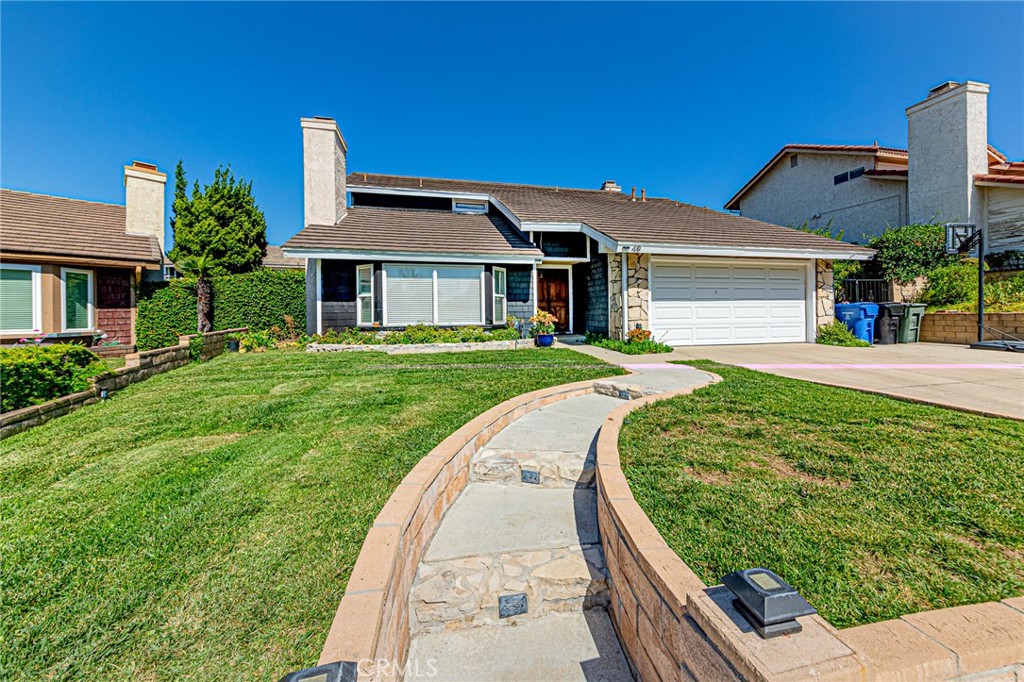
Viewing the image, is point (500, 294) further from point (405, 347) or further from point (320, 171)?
point (320, 171)

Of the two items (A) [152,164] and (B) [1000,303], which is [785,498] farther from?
(A) [152,164]

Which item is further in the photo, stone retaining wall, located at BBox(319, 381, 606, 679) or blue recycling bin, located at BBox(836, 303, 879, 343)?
blue recycling bin, located at BBox(836, 303, 879, 343)

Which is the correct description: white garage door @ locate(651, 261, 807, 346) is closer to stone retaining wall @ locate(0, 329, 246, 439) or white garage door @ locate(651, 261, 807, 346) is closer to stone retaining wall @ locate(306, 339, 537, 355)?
stone retaining wall @ locate(306, 339, 537, 355)

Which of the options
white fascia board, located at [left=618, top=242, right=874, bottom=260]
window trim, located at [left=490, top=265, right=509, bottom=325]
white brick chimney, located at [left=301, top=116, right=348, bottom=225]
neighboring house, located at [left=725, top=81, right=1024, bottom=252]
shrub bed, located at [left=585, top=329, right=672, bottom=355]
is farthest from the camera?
neighboring house, located at [left=725, top=81, right=1024, bottom=252]

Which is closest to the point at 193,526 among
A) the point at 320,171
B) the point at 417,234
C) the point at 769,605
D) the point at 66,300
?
the point at 769,605

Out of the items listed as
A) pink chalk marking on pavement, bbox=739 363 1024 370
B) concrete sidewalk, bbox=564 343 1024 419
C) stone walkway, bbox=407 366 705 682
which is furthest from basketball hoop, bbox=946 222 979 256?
stone walkway, bbox=407 366 705 682

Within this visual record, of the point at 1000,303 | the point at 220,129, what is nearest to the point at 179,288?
the point at 220,129

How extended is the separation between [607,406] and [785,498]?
9.05 feet

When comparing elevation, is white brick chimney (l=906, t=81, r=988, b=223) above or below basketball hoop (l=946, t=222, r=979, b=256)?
above

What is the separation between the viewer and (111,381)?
603cm

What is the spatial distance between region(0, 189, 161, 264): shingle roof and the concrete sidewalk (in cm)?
1317

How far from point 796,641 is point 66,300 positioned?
15.5 m

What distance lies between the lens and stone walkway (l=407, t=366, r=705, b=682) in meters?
2.03

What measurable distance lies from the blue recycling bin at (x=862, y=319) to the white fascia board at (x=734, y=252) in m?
1.43
